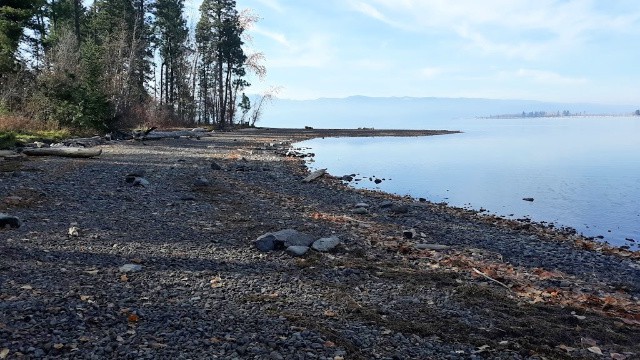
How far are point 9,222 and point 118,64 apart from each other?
117 ft

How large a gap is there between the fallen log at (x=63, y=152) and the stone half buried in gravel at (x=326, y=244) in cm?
1375

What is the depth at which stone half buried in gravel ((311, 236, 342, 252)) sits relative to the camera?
868 cm

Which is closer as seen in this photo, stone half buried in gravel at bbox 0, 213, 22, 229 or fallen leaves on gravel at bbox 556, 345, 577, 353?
fallen leaves on gravel at bbox 556, 345, 577, 353

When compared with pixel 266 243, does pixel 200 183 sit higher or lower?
higher

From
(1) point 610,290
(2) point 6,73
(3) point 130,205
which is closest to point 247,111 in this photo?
(2) point 6,73

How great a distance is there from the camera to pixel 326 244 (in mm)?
8812

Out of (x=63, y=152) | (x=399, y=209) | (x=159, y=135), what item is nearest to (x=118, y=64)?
(x=159, y=135)

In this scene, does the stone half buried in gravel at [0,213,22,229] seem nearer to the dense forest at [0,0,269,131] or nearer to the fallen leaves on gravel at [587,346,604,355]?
the fallen leaves on gravel at [587,346,604,355]

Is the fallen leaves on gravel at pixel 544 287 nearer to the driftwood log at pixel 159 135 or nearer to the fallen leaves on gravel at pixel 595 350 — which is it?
the fallen leaves on gravel at pixel 595 350

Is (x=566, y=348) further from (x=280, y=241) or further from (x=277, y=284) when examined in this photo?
(x=280, y=241)

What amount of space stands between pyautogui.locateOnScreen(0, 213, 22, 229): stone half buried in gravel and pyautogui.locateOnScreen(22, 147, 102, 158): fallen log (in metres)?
11.0

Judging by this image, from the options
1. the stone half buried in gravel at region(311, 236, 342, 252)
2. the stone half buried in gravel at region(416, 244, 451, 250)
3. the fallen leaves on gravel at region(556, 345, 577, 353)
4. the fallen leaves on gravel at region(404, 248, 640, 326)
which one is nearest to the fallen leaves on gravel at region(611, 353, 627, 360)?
the fallen leaves on gravel at region(556, 345, 577, 353)

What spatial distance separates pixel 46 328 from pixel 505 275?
22.6 feet

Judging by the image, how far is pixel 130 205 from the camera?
11.2 metres
